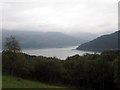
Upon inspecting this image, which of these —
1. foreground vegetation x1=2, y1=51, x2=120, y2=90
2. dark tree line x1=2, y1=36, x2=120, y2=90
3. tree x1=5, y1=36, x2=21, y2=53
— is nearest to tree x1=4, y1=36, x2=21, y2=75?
tree x1=5, y1=36, x2=21, y2=53

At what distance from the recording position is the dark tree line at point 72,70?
62125 millimetres

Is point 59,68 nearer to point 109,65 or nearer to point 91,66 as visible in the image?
point 91,66

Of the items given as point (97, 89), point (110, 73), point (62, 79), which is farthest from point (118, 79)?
point (62, 79)

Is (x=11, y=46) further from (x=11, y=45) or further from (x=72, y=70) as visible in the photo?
(x=72, y=70)

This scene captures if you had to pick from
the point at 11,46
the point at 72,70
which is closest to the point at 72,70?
the point at 72,70

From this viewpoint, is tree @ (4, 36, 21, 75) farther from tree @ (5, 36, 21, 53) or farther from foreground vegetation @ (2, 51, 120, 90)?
foreground vegetation @ (2, 51, 120, 90)

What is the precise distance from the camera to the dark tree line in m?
62.1

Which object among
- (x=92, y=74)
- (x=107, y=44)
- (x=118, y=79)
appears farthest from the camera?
(x=107, y=44)

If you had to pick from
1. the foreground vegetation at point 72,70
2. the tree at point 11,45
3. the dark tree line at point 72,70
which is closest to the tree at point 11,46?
the tree at point 11,45

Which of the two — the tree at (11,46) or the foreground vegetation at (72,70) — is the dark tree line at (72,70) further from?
the tree at (11,46)

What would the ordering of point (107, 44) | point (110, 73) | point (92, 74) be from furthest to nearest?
point (107, 44) < point (92, 74) < point (110, 73)

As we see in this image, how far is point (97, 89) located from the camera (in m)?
63.7

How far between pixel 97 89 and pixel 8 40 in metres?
24.9

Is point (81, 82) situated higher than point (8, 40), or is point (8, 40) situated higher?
point (8, 40)
